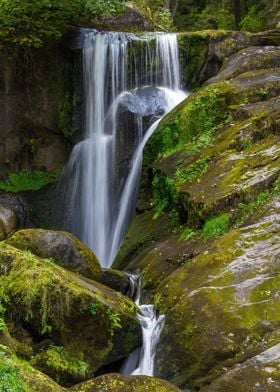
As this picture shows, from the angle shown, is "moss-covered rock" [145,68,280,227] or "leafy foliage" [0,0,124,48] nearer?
"moss-covered rock" [145,68,280,227]

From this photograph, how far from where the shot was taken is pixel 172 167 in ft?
35.5

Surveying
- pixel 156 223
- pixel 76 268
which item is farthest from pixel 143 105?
pixel 76 268

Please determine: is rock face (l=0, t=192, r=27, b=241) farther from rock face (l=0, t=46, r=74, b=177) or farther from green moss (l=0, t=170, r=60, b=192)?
rock face (l=0, t=46, r=74, b=177)

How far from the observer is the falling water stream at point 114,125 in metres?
13.2

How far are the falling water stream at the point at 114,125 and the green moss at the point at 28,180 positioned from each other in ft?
2.82

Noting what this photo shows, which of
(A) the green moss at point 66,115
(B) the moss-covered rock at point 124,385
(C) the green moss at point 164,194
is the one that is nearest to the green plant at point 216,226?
(C) the green moss at point 164,194

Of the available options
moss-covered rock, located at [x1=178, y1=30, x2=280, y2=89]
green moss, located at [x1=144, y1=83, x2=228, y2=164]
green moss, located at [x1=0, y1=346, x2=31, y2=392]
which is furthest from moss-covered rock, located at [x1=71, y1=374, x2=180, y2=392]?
moss-covered rock, located at [x1=178, y1=30, x2=280, y2=89]

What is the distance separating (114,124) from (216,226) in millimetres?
6571

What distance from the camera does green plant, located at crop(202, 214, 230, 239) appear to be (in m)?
8.58

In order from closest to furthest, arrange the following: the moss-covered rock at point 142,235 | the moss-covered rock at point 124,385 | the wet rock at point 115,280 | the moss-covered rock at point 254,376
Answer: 1. the moss-covered rock at point 254,376
2. the moss-covered rock at point 124,385
3. the wet rock at point 115,280
4. the moss-covered rock at point 142,235

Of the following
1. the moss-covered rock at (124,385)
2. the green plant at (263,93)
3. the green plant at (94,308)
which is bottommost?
the moss-covered rock at (124,385)

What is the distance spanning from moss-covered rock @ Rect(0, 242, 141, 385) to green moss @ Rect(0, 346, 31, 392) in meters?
1.91

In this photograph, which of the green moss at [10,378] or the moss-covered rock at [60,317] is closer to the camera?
the green moss at [10,378]

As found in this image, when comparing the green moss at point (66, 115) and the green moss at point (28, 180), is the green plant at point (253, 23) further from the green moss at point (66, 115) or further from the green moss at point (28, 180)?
the green moss at point (28, 180)
